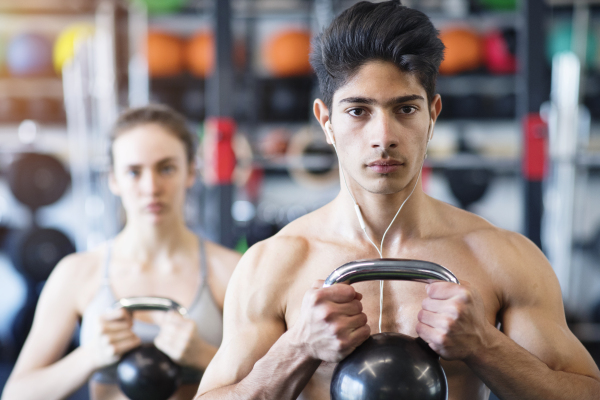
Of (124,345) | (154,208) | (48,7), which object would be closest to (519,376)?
(124,345)

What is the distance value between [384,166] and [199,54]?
5253 mm

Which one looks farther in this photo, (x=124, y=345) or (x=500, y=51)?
(x=500, y=51)

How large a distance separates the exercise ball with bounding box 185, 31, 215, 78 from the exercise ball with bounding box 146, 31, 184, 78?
12 cm

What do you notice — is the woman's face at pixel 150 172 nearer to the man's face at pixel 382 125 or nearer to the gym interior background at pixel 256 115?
the man's face at pixel 382 125

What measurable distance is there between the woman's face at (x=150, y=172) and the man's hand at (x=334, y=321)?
1110 mm

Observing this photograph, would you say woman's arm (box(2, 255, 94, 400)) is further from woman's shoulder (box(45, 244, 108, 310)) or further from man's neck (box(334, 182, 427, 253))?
man's neck (box(334, 182, 427, 253))

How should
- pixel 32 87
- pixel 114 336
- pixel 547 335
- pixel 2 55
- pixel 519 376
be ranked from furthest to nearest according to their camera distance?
pixel 32 87, pixel 2 55, pixel 114 336, pixel 547 335, pixel 519 376

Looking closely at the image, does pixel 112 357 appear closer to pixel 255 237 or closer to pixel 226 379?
pixel 226 379

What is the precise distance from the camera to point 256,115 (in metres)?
6.29

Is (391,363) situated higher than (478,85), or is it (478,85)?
(478,85)

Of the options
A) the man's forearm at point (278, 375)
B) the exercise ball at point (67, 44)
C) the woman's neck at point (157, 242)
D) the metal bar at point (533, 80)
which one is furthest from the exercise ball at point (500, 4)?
the man's forearm at point (278, 375)

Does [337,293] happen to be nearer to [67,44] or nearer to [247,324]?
[247,324]

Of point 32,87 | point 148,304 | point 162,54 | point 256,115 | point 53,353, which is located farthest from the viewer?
point 32,87

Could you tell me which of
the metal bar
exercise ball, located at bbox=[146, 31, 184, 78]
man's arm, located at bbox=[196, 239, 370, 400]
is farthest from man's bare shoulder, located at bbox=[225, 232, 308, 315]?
exercise ball, located at bbox=[146, 31, 184, 78]
